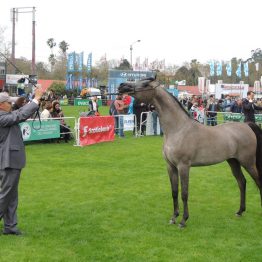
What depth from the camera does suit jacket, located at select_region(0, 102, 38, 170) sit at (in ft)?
17.4

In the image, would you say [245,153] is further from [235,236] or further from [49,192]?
[49,192]

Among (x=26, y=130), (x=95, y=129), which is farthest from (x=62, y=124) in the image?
(x=26, y=130)

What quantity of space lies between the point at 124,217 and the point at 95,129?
976 cm

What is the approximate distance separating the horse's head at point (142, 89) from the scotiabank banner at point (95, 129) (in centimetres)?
921

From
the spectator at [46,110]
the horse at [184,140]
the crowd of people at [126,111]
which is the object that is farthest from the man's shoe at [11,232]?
the crowd of people at [126,111]

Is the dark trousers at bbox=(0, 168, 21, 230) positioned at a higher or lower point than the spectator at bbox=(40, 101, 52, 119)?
lower

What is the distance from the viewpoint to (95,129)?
16.3 metres

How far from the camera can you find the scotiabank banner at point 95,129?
15.5 metres

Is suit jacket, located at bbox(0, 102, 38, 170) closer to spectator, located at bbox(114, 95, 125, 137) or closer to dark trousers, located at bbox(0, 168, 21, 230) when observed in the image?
dark trousers, located at bbox(0, 168, 21, 230)

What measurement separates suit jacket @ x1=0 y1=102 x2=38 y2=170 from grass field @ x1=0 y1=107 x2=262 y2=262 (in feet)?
3.52

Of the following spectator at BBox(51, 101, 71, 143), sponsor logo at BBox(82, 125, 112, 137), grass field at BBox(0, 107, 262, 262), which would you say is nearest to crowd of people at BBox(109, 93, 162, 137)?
sponsor logo at BBox(82, 125, 112, 137)

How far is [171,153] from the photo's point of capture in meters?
6.24

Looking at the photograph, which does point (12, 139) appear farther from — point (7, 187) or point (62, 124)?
point (62, 124)

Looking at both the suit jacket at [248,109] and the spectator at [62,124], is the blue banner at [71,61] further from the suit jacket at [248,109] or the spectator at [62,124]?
the suit jacket at [248,109]
